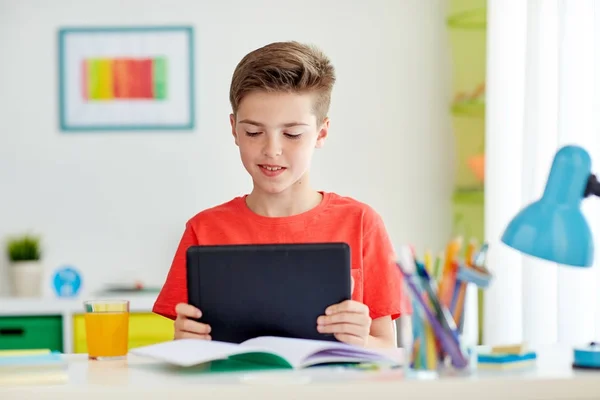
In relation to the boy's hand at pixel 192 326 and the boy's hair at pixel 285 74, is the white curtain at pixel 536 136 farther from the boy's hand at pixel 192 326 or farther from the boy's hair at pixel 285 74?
the boy's hand at pixel 192 326

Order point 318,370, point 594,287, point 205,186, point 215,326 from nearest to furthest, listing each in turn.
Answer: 1. point 318,370
2. point 215,326
3. point 594,287
4. point 205,186

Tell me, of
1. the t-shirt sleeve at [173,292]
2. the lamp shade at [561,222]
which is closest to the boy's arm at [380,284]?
the t-shirt sleeve at [173,292]

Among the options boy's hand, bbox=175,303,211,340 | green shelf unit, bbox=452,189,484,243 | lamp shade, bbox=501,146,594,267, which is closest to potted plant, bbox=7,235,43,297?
green shelf unit, bbox=452,189,484,243

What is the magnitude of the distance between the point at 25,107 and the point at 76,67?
273 millimetres

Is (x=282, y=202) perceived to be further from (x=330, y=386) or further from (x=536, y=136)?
(x=536, y=136)

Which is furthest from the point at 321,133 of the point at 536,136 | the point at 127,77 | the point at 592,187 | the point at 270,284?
the point at 127,77

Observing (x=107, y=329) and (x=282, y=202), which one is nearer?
(x=107, y=329)

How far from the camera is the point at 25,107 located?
12.9ft

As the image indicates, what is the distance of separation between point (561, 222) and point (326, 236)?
77 centimetres

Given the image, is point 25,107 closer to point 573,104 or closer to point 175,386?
point 573,104

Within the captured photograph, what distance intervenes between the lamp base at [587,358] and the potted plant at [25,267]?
289 centimetres

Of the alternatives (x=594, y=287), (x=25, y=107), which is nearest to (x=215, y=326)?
(x=594, y=287)

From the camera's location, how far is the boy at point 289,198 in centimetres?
183

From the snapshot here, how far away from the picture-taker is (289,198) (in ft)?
6.57
